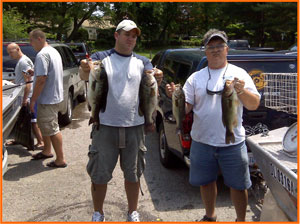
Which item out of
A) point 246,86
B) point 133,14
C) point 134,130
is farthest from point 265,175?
point 133,14

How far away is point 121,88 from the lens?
3.11 metres

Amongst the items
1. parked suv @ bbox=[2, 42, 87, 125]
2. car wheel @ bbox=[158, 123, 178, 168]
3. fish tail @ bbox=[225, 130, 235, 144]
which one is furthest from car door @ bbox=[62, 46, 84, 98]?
fish tail @ bbox=[225, 130, 235, 144]

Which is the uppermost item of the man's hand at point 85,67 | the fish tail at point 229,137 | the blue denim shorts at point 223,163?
the man's hand at point 85,67

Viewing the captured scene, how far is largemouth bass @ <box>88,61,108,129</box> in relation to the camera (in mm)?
2859

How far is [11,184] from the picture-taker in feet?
15.3

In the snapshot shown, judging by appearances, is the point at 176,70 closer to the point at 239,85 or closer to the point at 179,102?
the point at 179,102

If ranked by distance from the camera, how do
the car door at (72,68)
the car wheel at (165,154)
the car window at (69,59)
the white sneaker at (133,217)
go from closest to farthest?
1. the white sneaker at (133,217)
2. the car wheel at (165,154)
3. the car door at (72,68)
4. the car window at (69,59)

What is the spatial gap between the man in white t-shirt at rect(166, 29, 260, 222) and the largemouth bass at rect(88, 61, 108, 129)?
0.62 m

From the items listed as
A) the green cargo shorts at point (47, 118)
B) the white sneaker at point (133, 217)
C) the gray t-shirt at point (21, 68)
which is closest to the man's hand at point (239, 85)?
the white sneaker at point (133, 217)

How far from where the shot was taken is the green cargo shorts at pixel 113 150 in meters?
3.20

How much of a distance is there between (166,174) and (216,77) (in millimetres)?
2377

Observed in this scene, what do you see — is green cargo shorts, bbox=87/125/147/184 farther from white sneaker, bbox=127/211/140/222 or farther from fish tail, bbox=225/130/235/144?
fish tail, bbox=225/130/235/144

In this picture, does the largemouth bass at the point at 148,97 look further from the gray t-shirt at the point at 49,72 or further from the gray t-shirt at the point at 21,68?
the gray t-shirt at the point at 21,68

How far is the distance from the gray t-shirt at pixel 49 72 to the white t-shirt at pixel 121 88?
1998 millimetres
